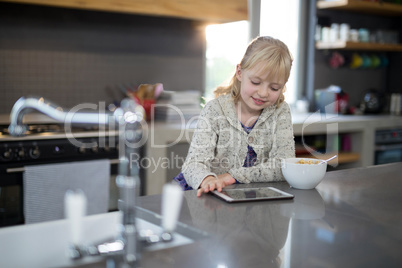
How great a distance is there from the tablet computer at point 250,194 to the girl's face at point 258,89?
541 millimetres

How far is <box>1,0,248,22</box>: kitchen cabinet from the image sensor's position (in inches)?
109

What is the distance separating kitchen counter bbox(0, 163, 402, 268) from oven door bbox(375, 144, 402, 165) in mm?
2905

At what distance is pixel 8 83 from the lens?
2.98 metres

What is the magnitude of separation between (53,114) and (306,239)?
60 centimetres

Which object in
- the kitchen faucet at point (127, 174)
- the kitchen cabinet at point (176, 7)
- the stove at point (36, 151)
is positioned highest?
the kitchen cabinet at point (176, 7)

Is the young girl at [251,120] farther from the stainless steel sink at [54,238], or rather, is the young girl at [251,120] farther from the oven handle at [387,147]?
the oven handle at [387,147]

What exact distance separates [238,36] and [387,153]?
1769mm

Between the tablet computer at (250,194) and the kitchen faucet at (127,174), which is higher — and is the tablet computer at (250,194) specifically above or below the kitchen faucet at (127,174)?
below

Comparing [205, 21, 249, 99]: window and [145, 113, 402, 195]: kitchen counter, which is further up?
[205, 21, 249, 99]: window

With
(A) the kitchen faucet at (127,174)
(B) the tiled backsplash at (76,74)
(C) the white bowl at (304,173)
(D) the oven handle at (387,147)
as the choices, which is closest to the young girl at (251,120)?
(C) the white bowl at (304,173)

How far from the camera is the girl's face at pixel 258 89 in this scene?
178cm

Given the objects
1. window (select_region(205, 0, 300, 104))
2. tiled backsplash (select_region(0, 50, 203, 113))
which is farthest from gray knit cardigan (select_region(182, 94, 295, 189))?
window (select_region(205, 0, 300, 104))

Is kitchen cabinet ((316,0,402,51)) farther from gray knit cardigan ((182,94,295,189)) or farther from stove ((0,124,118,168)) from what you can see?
gray knit cardigan ((182,94,295,189))

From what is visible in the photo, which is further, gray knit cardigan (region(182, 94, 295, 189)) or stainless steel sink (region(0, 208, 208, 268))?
gray knit cardigan (region(182, 94, 295, 189))
